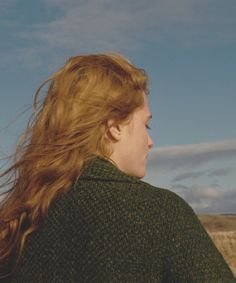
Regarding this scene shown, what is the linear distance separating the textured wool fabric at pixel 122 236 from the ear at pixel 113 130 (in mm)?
124

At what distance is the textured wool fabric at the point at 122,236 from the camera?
3400mm

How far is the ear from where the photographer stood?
3594 mm

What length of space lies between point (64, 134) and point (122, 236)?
0.58 meters

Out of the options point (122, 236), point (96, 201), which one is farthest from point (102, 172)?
point (122, 236)

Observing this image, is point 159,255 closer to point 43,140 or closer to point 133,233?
point 133,233

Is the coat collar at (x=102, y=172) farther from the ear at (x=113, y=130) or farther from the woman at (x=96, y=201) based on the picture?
the ear at (x=113, y=130)

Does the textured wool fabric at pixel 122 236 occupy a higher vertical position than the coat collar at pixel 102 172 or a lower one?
lower

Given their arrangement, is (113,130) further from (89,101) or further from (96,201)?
(96,201)

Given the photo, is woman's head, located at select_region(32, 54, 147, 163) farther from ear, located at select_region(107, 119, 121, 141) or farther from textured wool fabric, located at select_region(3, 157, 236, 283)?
textured wool fabric, located at select_region(3, 157, 236, 283)

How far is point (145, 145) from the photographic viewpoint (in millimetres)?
3725

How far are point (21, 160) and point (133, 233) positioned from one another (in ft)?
2.57

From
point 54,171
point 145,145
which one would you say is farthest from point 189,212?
point 54,171

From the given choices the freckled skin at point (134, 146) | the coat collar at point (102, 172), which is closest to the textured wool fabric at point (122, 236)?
the coat collar at point (102, 172)

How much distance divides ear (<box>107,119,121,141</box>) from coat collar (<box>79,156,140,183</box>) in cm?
12
